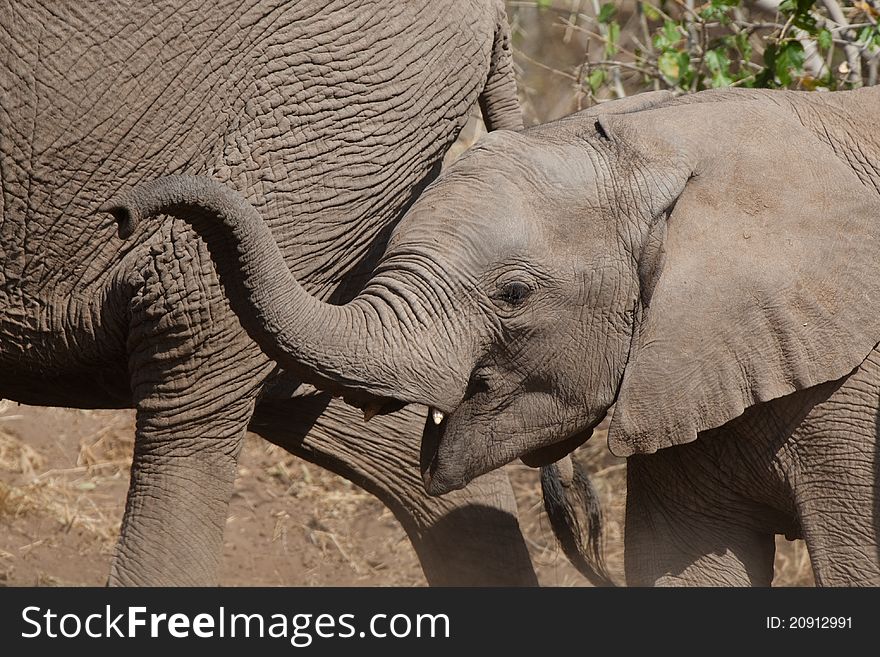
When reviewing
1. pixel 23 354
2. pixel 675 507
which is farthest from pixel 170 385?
pixel 675 507

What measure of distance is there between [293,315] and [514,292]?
399 millimetres

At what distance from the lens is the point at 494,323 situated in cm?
264

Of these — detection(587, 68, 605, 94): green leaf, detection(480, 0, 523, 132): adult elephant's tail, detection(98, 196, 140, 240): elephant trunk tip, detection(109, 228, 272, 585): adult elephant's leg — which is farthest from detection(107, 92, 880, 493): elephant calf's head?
detection(587, 68, 605, 94): green leaf

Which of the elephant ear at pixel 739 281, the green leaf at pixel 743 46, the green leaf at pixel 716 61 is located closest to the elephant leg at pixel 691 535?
the elephant ear at pixel 739 281

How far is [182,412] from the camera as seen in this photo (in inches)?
123

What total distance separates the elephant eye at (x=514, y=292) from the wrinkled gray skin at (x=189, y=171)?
62 centimetres

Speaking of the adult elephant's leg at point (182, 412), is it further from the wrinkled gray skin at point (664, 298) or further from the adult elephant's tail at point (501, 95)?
the adult elephant's tail at point (501, 95)

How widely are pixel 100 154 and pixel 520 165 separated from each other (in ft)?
2.86

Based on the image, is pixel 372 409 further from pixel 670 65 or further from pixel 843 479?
pixel 670 65

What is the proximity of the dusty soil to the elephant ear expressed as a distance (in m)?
1.85

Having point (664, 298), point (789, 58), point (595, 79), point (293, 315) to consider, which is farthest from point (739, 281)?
point (595, 79)

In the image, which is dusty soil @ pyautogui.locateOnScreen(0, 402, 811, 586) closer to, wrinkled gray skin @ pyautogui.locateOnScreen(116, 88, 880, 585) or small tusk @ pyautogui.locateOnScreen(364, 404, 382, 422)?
wrinkled gray skin @ pyautogui.locateOnScreen(116, 88, 880, 585)

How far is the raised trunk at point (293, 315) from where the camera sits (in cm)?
241

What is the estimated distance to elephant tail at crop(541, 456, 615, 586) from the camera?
3.69 meters
